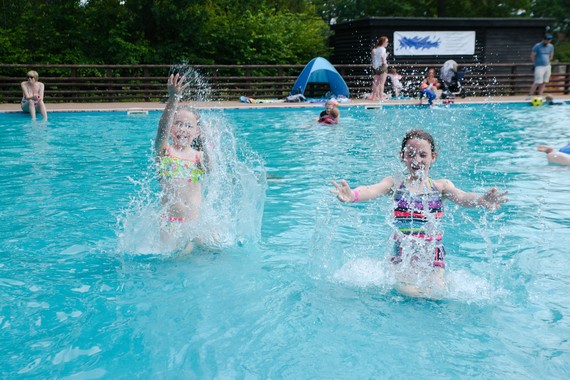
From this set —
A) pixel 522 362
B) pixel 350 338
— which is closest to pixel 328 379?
pixel 350 338

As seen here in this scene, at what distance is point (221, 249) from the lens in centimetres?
535

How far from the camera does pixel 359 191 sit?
4.18 metres

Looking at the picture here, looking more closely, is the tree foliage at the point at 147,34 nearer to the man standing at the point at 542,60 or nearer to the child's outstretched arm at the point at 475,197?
the man standing at the point at 542,60

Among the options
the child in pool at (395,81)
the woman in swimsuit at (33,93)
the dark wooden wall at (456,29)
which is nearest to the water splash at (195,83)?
the dark wooden wall at (456,29)

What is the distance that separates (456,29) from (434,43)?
1.12 metres

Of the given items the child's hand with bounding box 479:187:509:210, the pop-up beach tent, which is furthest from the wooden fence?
the child's hand with bounding box 479:187:509:210

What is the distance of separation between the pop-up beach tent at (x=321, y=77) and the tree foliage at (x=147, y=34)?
3.03 meters

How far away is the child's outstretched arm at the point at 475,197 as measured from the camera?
403 cm

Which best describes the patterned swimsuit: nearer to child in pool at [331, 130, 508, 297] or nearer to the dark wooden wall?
child in pool at [331, 130, 508, 297]

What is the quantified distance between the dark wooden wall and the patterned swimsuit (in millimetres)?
20039

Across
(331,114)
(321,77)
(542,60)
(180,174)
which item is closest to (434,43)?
(542,60)

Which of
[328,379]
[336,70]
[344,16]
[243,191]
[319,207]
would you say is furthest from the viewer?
[344,16]

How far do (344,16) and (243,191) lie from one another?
123ft

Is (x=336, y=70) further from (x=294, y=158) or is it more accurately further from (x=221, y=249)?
(x=221, y=249)
